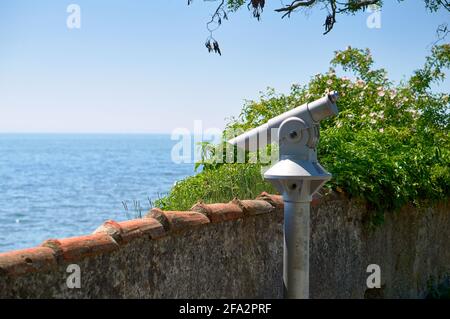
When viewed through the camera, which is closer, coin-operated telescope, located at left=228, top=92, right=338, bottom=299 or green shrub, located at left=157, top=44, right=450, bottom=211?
coin-operated telescope, located at left=228, top=92, right=338, bottom=299

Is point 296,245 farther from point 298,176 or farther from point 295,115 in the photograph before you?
point 295,115

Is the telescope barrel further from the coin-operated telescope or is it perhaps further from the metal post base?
the metal post base

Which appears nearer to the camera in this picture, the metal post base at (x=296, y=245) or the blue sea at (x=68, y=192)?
the metal post base at (x=296, y=245)

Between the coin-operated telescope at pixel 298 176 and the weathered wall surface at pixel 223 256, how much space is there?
654mm

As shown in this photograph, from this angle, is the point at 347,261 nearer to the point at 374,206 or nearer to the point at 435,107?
the point at 374,206

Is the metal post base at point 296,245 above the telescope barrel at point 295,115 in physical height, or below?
below

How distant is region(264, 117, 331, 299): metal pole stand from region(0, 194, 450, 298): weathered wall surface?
652 mm

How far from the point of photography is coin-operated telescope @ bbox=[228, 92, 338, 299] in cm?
415

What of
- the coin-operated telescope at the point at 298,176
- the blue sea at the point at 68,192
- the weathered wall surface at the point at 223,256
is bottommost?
the blue sea at the point at 68,192

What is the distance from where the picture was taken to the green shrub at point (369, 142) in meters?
6.14

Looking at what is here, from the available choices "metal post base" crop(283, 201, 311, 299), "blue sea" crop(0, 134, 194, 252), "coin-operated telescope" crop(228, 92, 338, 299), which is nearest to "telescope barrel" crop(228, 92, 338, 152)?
"coin-operated telescope" crop(228, 92, 338, 299)

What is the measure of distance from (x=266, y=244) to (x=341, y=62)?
20.3 ft

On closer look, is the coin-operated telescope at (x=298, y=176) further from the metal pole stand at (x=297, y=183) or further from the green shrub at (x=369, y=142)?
the green shrub at (x=369, y=142)

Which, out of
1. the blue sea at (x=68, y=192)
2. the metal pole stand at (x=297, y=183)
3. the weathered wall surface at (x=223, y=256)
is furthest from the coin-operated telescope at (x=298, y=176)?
the blue sea at (x=68, y=192)
